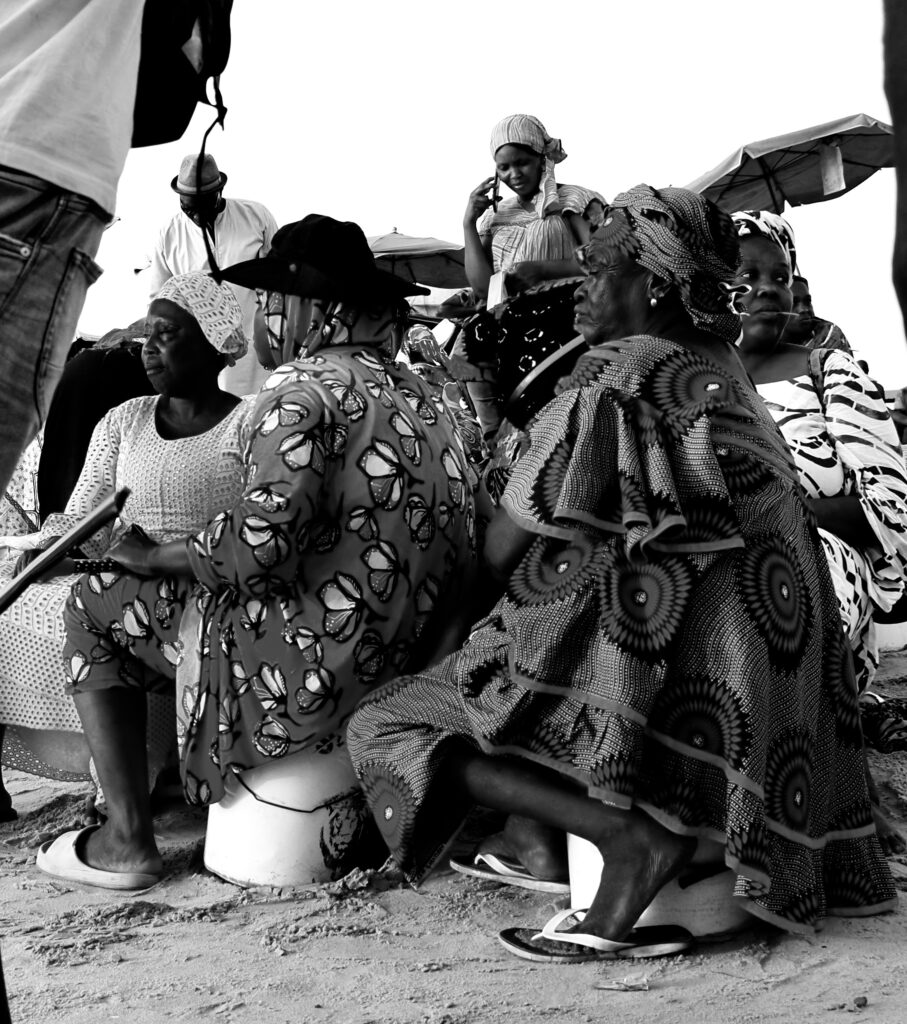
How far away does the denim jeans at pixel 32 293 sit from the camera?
169 centimetres

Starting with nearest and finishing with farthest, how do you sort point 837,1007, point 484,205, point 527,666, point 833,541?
1. point 837,1007
2. point 527,666
3. point 833,541
4. point 484,205

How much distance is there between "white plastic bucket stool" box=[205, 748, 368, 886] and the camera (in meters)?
3.23

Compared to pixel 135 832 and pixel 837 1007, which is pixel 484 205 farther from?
pixel 837 1007

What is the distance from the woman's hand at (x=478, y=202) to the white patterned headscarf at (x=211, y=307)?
8.00ft

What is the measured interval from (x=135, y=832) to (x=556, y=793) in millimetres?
1215

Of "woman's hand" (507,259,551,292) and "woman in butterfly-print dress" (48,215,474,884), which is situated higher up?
"woman's hand" (507,259,551,292)

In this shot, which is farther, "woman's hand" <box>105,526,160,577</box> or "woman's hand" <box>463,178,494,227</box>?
"woman's hand" <box>463,178,494,227</box>

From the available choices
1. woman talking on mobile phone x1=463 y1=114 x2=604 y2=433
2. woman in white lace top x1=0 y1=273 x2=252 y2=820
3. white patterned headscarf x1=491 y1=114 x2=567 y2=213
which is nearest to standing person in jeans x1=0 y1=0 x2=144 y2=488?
woman in white lace top x1=0 y1=273 x2=252 y2=820

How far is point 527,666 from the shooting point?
9.07 ft

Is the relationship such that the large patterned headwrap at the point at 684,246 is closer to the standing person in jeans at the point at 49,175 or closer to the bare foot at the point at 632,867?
the bare foot at the point at 632,867

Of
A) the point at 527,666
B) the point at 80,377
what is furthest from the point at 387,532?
the point at 80,377

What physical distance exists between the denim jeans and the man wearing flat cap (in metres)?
4.53

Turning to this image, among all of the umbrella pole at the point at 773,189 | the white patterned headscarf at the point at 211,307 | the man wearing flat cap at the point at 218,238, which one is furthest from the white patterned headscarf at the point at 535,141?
the umbrella pole at the point at 773,189

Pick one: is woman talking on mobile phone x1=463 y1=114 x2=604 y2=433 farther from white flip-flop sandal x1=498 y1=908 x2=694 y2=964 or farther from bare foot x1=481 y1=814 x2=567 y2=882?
white flip-flop sandal x1=498 y1=908 x2=694 y2=964
